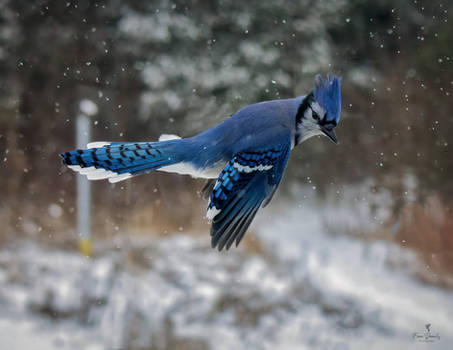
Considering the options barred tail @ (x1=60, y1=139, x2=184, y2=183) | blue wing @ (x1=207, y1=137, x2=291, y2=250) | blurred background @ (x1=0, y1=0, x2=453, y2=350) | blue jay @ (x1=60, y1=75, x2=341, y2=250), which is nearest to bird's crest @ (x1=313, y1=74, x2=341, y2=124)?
blue jay @ (x1=60, y1=75, x2=341, y2=250)

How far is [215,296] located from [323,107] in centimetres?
292

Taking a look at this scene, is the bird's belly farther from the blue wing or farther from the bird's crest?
the bird's crest

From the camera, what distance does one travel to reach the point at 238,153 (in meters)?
0.78

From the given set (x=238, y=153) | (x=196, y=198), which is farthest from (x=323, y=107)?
(x=196, y=198)

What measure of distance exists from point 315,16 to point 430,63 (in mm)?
893

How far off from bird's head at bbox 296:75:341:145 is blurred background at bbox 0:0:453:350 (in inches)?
83.9

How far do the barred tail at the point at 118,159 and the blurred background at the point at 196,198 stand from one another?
6.86ft

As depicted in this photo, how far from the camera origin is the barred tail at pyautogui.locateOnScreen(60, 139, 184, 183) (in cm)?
60

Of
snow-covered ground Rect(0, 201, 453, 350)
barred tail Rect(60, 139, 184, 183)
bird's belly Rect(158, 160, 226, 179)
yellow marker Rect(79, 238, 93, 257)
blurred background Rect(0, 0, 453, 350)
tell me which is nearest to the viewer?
barred tail Rect(60, 139, 184, 183)

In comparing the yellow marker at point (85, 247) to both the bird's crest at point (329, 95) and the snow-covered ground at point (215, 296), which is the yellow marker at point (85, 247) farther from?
the bird's crest at point (329, 95)

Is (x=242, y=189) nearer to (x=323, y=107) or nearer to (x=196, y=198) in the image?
(x=323, y=107)

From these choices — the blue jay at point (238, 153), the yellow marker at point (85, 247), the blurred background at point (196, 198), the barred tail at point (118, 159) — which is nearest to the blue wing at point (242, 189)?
the blue jay at point (238, 153)

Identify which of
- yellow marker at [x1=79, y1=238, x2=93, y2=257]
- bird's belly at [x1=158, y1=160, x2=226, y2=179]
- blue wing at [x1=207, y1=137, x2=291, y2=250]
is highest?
yellow marker at [x1=79, y1=238, x2=93, y2=257]

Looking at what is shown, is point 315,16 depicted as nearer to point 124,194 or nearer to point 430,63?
point 430,63
